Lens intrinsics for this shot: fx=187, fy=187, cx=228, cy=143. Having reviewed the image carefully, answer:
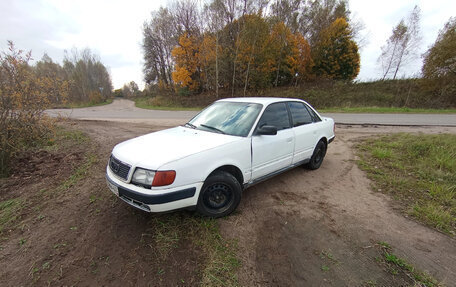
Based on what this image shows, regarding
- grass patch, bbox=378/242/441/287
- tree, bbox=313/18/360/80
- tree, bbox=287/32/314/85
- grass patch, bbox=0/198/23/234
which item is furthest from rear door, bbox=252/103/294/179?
tree, bbox=313/18/360/80

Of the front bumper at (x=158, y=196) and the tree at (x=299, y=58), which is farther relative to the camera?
the tree at (x=299, y=58)

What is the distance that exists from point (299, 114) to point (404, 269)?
106 inches

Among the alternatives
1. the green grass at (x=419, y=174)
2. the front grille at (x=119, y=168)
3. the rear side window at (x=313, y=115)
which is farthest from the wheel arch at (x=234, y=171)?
the green grass at (x=419, y=174)

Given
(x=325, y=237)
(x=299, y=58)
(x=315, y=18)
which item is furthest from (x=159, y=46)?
(x=325, y=237)

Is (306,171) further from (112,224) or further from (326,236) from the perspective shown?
(112,224)

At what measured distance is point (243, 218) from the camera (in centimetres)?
267

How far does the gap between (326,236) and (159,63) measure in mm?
37687

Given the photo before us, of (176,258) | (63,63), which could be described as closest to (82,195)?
(176,258)

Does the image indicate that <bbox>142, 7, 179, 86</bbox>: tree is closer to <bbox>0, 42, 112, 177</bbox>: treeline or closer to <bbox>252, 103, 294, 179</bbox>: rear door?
<bbox>0, 42, 112, 177</bbox>: treeline

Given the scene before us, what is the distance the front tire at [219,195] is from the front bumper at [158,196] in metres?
0.16

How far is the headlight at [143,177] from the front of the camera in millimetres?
2070

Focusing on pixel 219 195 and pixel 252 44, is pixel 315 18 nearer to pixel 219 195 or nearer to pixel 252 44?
pixel 252 44

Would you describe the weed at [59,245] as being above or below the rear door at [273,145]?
below

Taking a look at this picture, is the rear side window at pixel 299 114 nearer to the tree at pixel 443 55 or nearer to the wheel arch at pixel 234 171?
the wheel arch at pixel 234 171
